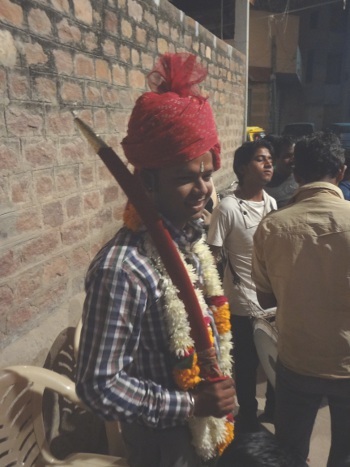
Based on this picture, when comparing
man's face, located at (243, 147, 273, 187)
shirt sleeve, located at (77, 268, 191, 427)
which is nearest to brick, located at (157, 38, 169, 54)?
man's face, located at (243, 147, 273, 187)

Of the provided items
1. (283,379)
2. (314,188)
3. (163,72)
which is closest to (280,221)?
(314,188)

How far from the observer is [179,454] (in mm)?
1255

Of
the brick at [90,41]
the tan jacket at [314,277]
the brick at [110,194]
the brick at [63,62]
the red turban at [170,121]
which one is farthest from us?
the brick at [110,194]

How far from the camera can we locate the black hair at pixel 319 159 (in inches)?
75.7

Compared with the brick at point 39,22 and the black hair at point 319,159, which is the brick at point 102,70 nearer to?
the brick at point 39,22

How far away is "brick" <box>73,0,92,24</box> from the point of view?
230cm

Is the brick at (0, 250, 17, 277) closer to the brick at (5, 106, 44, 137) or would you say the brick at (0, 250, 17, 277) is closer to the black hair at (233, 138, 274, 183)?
Result: the brick at (5, 106, 44, 137)

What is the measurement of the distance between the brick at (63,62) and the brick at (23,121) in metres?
0.34

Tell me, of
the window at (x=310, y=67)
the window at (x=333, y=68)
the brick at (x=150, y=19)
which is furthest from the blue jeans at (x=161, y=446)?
the window at (x=333, y=68)

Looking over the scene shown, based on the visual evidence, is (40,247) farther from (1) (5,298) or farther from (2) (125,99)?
(2) (125,99)

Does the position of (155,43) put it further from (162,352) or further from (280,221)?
(162,352)

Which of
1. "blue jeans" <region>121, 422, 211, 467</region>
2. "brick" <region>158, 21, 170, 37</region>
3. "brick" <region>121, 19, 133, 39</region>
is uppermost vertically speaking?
"brick" <region>158, 21, 170, 37</region>

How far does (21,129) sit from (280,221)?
4.22ft

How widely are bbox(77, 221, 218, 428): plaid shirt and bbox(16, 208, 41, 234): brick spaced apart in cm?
94
